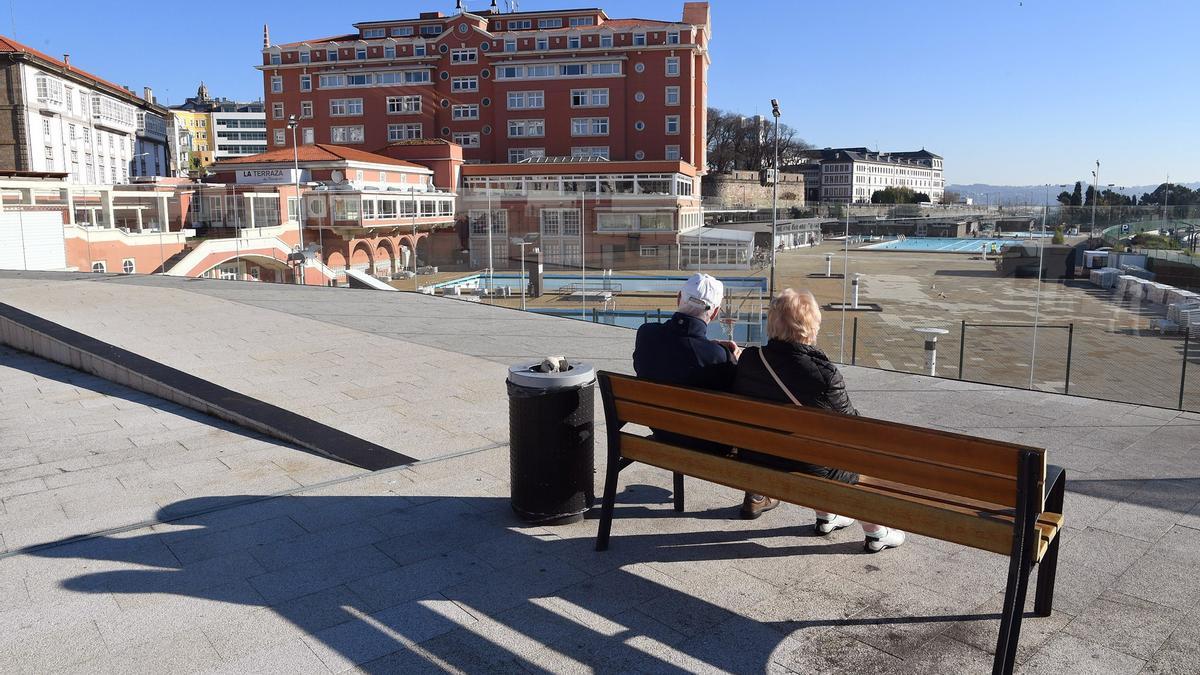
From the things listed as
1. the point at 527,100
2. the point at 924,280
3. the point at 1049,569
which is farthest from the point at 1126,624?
the point at 527,100

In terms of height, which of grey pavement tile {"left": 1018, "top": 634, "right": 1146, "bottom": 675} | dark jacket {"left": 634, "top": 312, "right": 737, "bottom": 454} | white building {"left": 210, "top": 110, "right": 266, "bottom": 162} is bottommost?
grey pavement tile {"left": 1018, "top": 634, "right": 1146, "bottom": 675}

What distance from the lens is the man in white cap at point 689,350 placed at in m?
4.08

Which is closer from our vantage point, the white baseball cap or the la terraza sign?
the white baseball cap

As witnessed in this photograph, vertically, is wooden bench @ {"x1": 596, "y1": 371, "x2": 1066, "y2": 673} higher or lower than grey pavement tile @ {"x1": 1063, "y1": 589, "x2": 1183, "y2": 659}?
higher

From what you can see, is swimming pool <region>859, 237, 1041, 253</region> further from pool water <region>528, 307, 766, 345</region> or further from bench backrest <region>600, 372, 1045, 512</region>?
bench backrest <region>600, 372, 1045, 512</region>

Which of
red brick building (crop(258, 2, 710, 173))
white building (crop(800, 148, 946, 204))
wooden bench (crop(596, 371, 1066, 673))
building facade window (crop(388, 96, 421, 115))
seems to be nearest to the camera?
wooden bench (crop(596, 371, 1066, 673))

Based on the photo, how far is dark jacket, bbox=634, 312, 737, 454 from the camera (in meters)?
4.08

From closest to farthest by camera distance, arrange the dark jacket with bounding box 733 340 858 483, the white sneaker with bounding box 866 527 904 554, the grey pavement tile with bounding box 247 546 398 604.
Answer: the grey pavement tile with bounding box 247 546 398 604 → the dark jacket with bounding box 733 340 858 483 → the white sneaker with bounding box 866 527 904 554

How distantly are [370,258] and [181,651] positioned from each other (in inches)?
1283

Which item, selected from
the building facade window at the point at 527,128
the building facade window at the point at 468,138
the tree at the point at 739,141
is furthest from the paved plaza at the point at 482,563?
the tree at the point at 739,141

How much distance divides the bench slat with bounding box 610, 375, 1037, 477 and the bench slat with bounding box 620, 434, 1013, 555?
0.63 ft

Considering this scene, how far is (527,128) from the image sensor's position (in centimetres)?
6078

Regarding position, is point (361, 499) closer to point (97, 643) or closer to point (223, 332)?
point (97, 643)

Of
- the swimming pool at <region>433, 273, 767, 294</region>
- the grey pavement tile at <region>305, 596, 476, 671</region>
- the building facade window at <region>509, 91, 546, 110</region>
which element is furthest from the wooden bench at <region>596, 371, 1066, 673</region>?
the building facade window at <region>509, 91, 546, 110</region>
